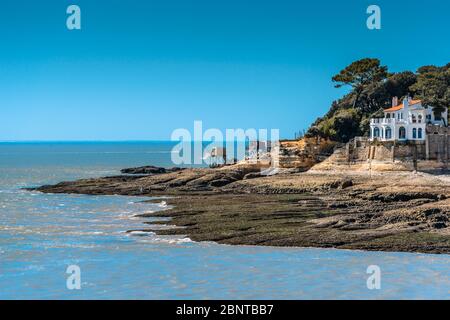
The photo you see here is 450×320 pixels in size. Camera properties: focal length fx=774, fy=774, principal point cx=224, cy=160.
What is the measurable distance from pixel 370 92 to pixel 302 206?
41577mm

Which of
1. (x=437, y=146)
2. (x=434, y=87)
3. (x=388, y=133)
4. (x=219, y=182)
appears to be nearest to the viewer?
(x=219, y=182)

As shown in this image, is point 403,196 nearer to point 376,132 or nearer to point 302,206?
point 302,206

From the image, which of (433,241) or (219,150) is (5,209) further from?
(219,150)

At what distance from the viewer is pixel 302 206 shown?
43.0 meters

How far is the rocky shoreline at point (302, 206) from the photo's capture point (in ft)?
106

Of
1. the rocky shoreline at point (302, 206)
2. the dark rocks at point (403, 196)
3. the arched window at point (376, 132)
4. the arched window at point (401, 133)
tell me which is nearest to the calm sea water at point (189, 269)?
the rocky shoreline at point (302, 206)

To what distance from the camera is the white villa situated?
63.9 metres

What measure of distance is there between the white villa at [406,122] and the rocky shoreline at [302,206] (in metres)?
8.01

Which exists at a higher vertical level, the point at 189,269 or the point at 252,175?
the point at 252,175

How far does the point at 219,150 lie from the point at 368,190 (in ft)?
134

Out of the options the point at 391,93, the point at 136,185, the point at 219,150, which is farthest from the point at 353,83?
the point at 136,185

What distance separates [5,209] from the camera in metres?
47.9

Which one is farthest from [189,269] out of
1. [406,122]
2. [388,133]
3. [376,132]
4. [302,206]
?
[376,132]

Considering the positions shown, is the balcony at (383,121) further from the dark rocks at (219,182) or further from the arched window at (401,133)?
the dark rocks at (219,182)
